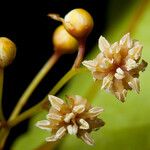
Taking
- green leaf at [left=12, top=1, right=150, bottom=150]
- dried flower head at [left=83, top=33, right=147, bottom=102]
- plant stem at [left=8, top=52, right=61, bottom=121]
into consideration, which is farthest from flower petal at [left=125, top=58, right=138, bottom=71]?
green leaf at [left=12, top=1, right=150, bottom=150]

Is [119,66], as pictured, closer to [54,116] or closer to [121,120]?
[54,116]

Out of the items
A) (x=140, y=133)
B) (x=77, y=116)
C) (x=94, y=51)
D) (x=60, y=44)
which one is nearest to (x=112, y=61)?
(x=77, y=116)

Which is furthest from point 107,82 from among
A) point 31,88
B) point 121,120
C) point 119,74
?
point 121,120

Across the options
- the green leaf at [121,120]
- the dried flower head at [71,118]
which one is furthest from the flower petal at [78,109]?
the green leaf at [121,120]

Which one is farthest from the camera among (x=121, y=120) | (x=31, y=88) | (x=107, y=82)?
(x=121, y=120)

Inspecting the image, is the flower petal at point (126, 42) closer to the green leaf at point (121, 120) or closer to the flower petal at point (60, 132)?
the flower petal at point (60, 132)

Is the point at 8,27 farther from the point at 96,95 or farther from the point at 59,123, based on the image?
the point at 59,123
